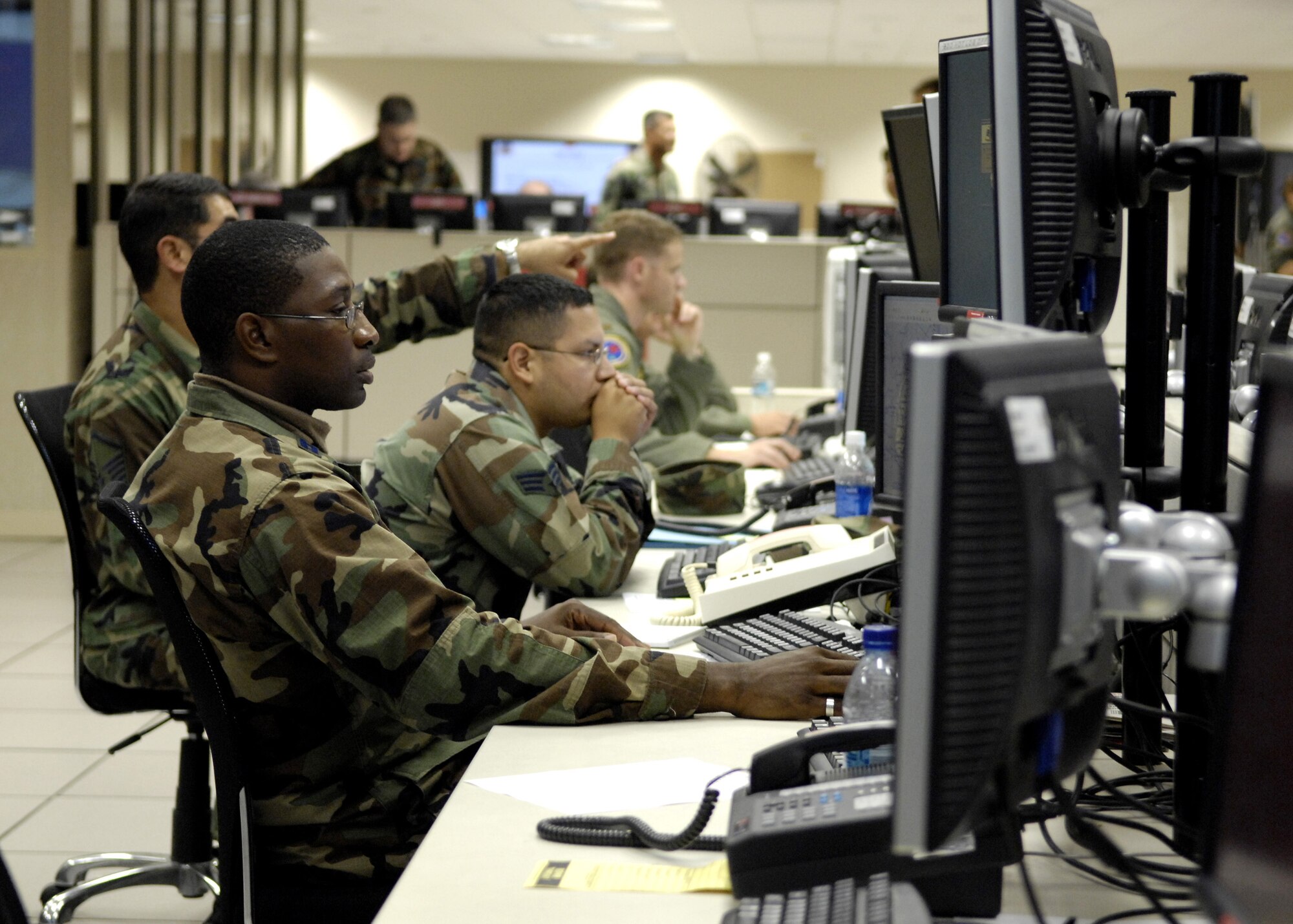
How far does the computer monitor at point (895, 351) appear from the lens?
183 cm

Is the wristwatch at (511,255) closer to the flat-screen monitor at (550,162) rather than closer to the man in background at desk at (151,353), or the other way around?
the man in background at desk at (151,353)

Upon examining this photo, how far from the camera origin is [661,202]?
6008mm

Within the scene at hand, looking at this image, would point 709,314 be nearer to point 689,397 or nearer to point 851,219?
point 851,219

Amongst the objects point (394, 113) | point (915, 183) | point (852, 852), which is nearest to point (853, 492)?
point (915, 183)

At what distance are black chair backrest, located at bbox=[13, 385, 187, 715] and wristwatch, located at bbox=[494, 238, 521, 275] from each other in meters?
0.85

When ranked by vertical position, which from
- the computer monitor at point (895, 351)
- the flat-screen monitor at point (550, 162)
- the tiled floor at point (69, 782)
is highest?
the flat-screen monitor at point (550, 162)

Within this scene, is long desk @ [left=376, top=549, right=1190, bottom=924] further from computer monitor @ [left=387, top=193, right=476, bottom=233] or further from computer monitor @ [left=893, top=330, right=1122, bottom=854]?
computer monitor @ [left=387, top=193, right=476, bottom=233]

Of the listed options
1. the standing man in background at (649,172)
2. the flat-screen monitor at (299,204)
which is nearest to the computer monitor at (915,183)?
the flat-screen monitor at (299,204)

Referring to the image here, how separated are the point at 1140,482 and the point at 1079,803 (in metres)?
0.30

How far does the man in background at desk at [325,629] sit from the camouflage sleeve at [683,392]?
242cm

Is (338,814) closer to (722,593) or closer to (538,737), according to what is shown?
(538,737)

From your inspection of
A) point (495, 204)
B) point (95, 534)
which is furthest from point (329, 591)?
point (495, 204)

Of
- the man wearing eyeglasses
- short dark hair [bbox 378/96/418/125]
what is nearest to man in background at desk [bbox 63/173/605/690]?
the man wearing eyeglasses

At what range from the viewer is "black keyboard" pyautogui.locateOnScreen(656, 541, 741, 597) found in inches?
81.2
